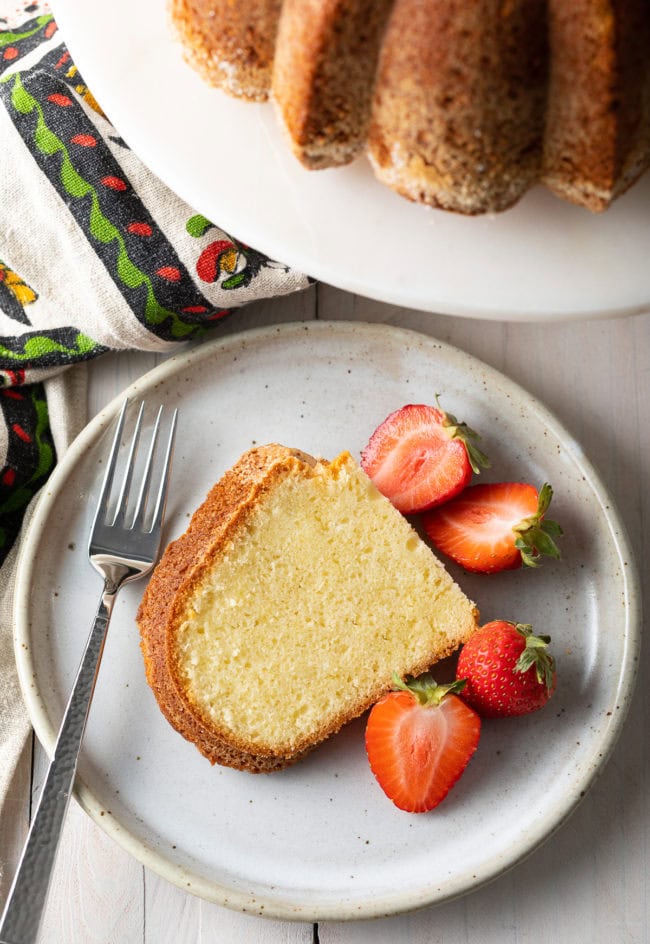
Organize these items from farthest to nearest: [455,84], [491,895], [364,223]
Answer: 1. [491,895]
2. [364,223]
3. [455,84]

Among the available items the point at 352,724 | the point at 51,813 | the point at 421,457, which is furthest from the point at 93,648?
the point at 421,457

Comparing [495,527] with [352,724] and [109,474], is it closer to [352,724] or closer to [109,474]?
[352,724]

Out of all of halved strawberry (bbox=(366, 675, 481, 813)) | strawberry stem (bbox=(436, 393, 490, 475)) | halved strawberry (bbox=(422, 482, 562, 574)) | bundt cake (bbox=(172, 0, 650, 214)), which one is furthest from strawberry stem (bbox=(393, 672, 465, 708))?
bundt cake (bbox=(172, 0, 650, 214))

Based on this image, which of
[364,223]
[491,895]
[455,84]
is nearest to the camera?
[455,84]

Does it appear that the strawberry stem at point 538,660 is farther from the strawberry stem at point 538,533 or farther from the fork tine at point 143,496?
the fork tine at point 143,496

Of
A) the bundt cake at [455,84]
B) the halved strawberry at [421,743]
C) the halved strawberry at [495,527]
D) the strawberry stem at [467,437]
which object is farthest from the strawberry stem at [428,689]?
the bundt cake at [455,84]

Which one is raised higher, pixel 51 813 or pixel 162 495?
pixel 162 495

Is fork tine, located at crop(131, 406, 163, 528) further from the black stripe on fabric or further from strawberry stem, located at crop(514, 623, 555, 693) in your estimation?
strawberry stem, located at crop(514, 623, 555, 693)
